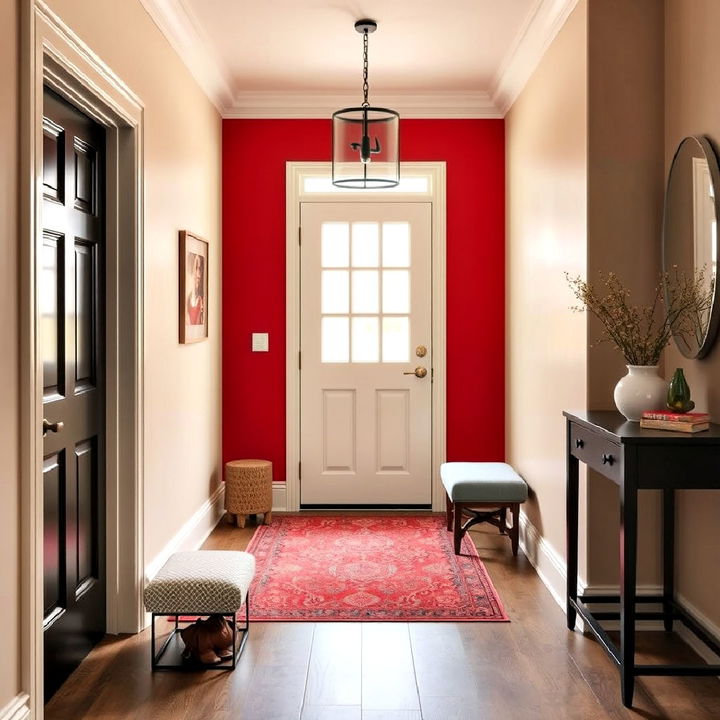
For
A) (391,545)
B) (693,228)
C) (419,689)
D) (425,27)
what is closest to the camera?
(419,689)

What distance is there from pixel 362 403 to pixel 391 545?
120 cm

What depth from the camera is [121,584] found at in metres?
3.36

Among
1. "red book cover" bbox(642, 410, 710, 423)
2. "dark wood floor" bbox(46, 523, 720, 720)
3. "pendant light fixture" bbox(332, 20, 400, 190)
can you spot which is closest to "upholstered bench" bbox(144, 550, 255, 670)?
"dark wood floor" bbox(46, 523, 720, 720)

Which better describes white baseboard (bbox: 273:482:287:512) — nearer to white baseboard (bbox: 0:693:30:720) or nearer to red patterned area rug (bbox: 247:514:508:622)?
red patterned area rug (bbox: 247:514:508:622)

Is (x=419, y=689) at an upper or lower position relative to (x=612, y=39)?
lower

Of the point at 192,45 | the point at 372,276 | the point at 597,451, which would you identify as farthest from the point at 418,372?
the point at 597,451

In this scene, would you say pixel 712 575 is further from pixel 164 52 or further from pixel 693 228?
pixel 164 52

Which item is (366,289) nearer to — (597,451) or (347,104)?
(347,104)

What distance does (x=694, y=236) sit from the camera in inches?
121

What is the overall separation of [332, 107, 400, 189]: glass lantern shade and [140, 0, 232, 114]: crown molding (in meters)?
0.82

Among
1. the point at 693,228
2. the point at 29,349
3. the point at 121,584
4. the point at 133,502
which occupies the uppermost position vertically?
the point at 693,228

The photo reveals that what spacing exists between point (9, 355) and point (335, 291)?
3525mm

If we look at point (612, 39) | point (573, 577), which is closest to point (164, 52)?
point (612, 39)

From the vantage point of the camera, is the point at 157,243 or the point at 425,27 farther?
the point at 425,27
